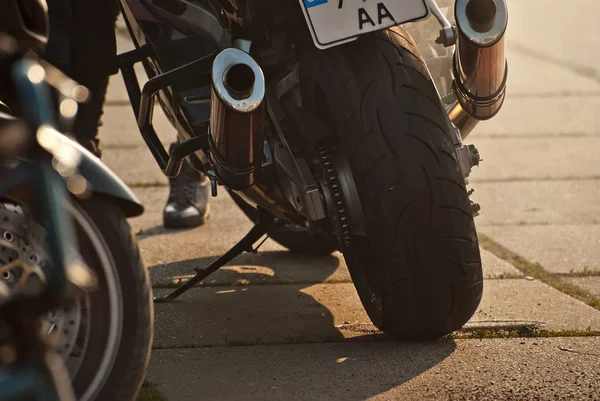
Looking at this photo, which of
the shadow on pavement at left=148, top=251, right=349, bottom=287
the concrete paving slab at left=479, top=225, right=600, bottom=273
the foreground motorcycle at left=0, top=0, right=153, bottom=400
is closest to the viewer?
the foreground motorcycle at left=0, top=0, right=153, bottom=400

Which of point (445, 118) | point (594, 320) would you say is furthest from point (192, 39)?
point (594, 320)

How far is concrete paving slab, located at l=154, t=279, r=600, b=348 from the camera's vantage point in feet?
10.7

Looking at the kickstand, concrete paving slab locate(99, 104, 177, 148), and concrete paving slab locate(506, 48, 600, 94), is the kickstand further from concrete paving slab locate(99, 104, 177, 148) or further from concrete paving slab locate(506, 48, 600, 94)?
concrete paving slab locate(506, 48, 600, 94)

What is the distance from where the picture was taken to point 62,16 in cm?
351

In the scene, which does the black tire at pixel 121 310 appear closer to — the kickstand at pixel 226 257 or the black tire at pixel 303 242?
the kickstand at pixel 226 257

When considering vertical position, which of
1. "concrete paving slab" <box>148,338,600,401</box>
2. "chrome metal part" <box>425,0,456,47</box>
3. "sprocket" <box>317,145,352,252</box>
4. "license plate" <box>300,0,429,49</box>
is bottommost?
"concrete paving slab" <box>148,338,600,401</box>

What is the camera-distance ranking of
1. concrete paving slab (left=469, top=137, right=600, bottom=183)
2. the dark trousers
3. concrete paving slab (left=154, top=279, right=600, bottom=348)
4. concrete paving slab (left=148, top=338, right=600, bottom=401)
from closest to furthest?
concrete paving slab (left=148, top=338, right=600, bottom=401)
concrete paving slab (left=154, top=279, right=600, bottom=348)
the dark trousers
concrete paving slab (left=469, top=137, right=600, bottom=183)

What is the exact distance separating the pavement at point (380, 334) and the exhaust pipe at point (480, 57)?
64 centimetres

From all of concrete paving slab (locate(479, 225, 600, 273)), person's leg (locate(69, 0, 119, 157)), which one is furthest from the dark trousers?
concrete paving slab (locate(479, 225, 600, 273))

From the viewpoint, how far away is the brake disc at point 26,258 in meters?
2.09

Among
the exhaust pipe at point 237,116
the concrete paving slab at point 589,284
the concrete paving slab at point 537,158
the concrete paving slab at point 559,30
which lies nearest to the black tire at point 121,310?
the exhaust pipe at point 237,116

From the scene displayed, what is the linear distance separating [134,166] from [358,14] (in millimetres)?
3320

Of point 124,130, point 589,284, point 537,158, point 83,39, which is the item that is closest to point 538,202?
point 537,158

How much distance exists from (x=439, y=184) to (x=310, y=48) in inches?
19.2
